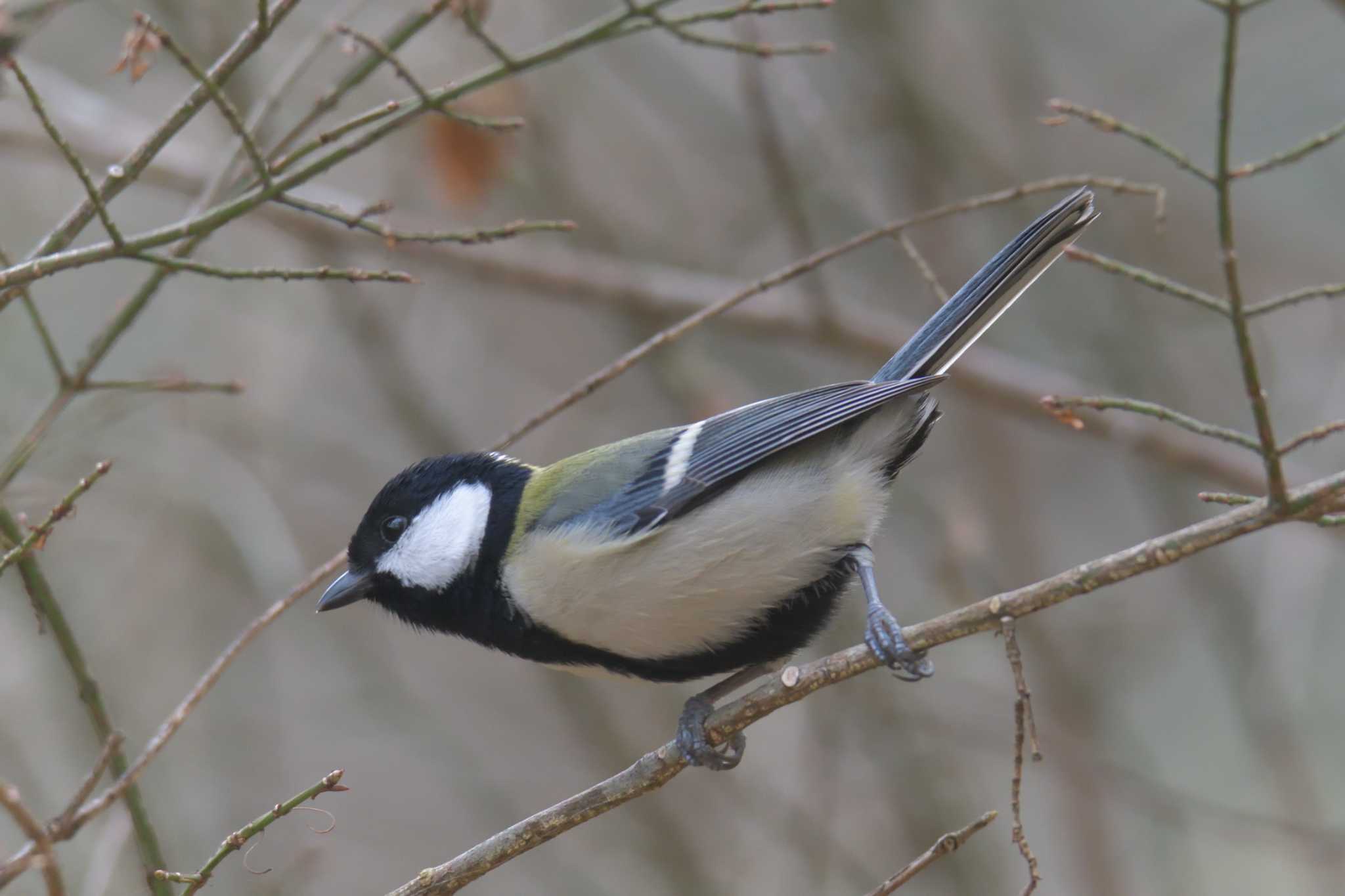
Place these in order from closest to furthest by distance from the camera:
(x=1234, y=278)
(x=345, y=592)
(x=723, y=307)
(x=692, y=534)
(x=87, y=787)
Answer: (x=87, y=787), (x=1234, y=278), (x=692, y=534), (x=723, y=307), (x=345, y=592)

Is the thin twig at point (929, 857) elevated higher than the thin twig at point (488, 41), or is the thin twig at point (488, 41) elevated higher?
the thin twig at point (488, 41)

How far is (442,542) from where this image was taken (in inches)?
109

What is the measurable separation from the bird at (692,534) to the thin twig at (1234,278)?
74 cm

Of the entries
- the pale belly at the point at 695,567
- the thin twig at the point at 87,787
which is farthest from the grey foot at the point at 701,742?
the thin twig at the point at 87,787

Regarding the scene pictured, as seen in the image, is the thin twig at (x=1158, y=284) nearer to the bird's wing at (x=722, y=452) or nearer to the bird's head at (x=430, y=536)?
the bird's wing at (x=722, y=452)

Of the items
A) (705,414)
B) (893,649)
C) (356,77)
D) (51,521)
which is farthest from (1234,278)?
(705,414)

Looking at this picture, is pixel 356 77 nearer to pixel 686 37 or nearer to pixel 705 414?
pixel 686 37

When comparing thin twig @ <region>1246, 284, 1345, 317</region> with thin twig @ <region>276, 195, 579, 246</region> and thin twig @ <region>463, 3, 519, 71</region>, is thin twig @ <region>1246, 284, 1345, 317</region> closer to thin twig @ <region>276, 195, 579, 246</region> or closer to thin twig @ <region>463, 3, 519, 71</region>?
thin twig @ <region>276, 195, 579, 246</region>

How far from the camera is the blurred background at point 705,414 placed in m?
4.41

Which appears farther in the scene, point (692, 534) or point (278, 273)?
point (692, 534)

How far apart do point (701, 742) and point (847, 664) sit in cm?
48

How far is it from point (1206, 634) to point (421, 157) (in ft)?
12.8

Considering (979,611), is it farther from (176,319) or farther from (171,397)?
(176,319)

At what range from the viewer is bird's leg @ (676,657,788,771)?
239 centimetres
